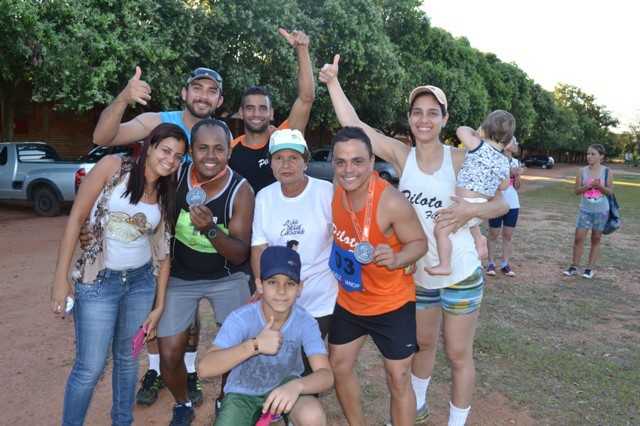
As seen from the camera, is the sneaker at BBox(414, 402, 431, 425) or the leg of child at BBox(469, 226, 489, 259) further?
the sneaker at BBox(414, 402, 431, 425)

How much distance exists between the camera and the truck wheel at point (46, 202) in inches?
496

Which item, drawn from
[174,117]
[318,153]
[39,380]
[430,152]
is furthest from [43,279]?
[318,153]

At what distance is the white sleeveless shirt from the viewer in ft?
10.4

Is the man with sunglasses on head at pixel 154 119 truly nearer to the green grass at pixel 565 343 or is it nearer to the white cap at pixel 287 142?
the white cap at pixel 287 142

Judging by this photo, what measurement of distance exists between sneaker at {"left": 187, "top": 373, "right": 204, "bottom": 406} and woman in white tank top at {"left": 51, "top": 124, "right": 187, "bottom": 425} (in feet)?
3.58

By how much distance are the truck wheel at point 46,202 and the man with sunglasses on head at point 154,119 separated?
32.9ft

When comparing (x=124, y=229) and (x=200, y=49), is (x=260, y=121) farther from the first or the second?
(x=200, y=49)

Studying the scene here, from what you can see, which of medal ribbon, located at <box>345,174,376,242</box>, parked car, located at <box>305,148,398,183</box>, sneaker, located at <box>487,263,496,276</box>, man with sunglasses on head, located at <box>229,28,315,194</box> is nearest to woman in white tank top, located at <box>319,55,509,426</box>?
medal ribbon, located at <box>345,174,376,242</box>

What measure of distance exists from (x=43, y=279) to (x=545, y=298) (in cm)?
722

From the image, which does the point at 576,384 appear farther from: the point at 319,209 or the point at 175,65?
the point at 175,65

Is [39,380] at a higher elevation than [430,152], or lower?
lower

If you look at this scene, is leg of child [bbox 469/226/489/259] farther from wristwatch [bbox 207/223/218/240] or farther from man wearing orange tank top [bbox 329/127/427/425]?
wristwatch [bbox 207/223/218/240]

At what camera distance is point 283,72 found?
16656mm

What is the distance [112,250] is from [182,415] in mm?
1442
